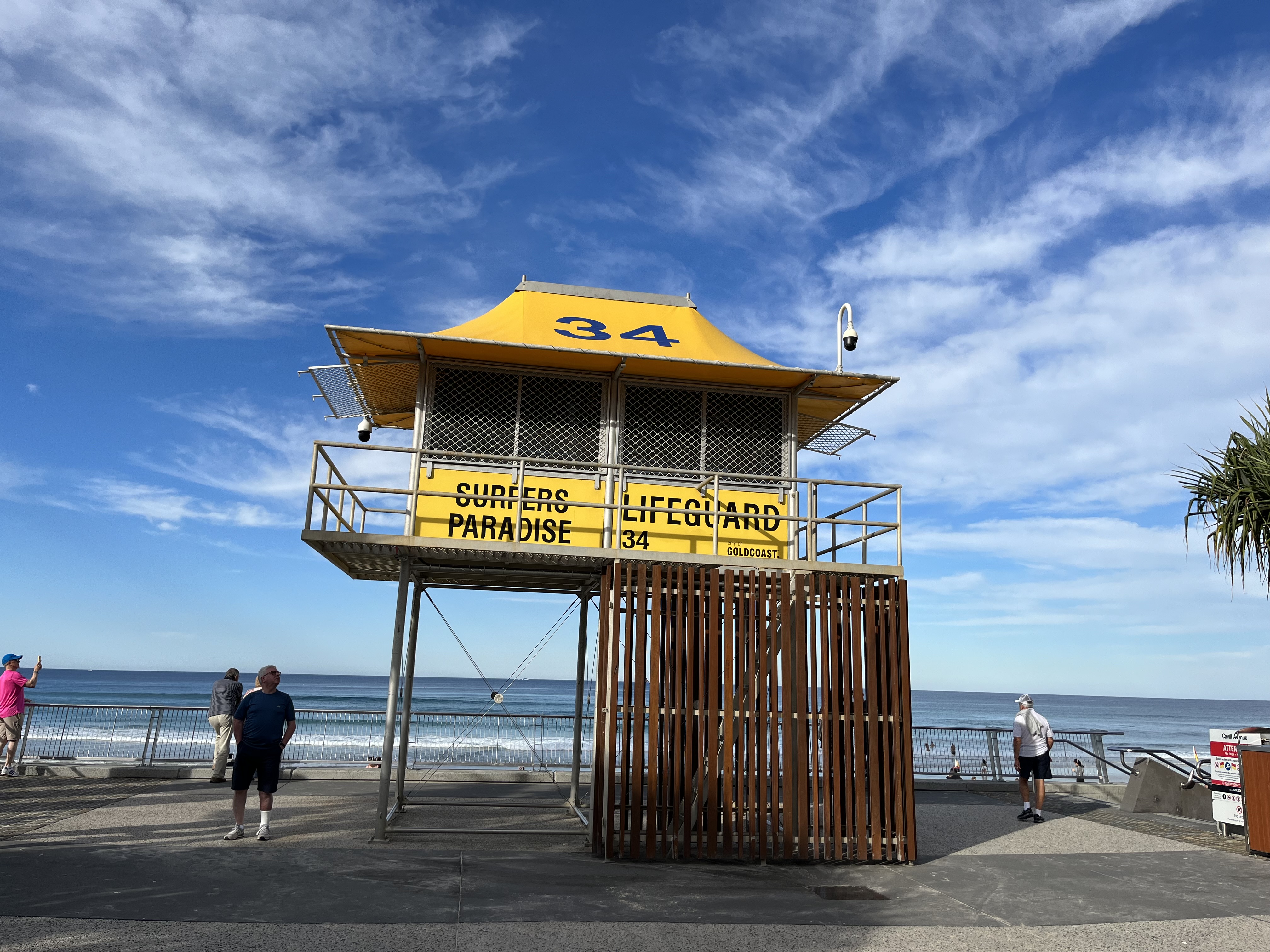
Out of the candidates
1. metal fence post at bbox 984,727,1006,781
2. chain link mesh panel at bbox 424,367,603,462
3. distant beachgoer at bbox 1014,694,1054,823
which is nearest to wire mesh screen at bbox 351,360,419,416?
chain link mesh panel at bbox 424,367,603,462

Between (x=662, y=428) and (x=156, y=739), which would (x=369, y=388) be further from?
(x=156, y=739)

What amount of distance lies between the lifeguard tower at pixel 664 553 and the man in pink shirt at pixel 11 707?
6.30m

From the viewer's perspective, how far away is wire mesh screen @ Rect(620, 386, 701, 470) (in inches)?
465

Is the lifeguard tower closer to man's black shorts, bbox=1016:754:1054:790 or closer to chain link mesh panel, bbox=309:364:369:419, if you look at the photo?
chain link mesh panel, bbox=309:364:369:419

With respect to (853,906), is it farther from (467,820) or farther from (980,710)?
(980,710)

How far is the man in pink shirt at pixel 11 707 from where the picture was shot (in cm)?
1348

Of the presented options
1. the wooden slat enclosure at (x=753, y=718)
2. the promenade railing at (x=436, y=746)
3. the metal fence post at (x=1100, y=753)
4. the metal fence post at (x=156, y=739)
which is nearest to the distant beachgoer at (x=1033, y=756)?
the promenade railing at (x=436, y=746)

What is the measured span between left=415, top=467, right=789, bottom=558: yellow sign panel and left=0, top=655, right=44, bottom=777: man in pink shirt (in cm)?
764

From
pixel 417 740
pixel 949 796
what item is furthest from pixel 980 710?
pixel 949 796

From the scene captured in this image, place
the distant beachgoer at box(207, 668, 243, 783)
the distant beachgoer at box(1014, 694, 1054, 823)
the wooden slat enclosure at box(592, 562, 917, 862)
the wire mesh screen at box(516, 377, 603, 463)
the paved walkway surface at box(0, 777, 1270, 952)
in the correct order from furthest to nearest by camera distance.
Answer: the distant beachgoer at box(207, 668, 243, 783), the distant beachgoer at box(1014, 694, 1054, 823), the wire mesh screen at box(516, 377, 603, 463), the wooden slat enclosure at box(592, 562, 917, 862), the paved walkway surface at box(0, 777, 1270, 952)

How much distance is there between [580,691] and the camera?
12750mm

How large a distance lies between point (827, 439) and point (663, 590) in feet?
20.1

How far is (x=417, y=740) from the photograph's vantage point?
116ft

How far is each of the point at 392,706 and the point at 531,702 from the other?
70510mm
